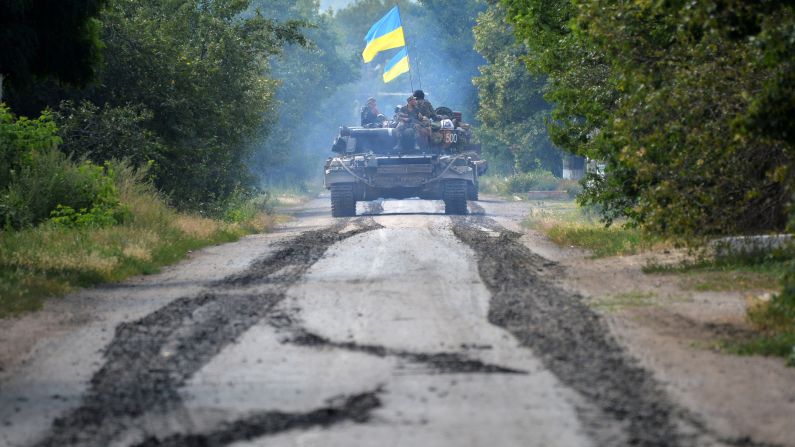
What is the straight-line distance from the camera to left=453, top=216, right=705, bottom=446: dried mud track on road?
19.9 feet

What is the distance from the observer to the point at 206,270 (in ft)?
48.4

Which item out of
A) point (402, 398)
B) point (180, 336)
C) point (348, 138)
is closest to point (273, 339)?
point (180, 336)

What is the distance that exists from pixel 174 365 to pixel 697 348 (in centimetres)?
350

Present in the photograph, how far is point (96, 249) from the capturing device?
1503cm

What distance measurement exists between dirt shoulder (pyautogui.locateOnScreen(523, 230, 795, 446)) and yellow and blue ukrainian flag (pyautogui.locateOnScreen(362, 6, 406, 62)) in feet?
90.1

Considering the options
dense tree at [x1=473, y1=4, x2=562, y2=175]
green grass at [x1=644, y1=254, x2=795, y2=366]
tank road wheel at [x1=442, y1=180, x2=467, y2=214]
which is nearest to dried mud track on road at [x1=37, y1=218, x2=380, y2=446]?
green grass at [x1=644, y1=254, x2=795, y2=366]

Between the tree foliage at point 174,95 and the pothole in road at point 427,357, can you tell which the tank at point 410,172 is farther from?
the pothole in road at point 427,357

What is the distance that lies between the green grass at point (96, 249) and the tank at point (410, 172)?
7864 millimetres

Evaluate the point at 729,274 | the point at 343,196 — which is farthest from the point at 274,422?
the point at 343,196

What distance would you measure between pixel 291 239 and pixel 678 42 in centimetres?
889

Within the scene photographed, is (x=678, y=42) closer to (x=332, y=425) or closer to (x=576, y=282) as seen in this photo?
(x=576, y=282)

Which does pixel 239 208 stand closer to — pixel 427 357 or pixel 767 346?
pixel 427 357

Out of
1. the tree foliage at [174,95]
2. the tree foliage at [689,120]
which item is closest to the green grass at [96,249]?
the tree foliage at [174,95]

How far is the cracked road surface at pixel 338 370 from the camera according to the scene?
6070mm
